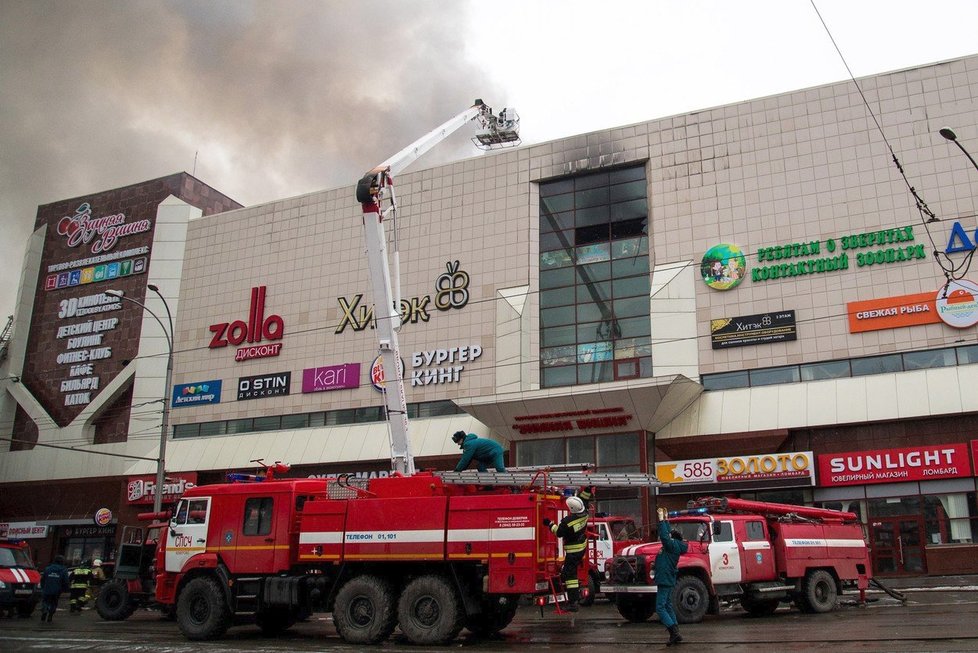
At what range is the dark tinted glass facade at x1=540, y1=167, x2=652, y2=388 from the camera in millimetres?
35781

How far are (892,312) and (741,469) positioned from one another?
7.98 meters

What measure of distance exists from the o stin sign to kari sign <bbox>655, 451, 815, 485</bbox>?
21.5 meters

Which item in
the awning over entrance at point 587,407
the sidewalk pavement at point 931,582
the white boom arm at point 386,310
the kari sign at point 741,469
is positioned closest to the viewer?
the white boom arm at point 386,310

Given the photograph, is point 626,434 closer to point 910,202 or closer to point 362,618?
point 910,202

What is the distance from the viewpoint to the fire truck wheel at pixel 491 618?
50.2 feet

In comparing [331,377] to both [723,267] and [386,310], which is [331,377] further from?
[386,310]

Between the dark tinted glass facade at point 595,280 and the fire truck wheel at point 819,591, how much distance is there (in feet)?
51.8

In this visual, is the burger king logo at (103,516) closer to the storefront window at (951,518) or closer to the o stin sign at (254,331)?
the o stin sign at (254,331)

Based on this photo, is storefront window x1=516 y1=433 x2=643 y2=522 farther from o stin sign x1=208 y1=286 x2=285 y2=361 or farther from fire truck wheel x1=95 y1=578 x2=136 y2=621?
fire truck wheel x1=95 y1=578 x2=136 y2=621

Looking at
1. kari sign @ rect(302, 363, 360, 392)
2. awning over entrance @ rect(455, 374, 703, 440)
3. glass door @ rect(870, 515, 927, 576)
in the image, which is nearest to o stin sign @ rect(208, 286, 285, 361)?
kari sign @ rect(302, 363, 360, 392)

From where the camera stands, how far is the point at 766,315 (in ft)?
109

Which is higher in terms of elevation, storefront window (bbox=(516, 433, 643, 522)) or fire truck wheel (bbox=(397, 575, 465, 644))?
storefront window (bbox=(516, 433, 643, 522))

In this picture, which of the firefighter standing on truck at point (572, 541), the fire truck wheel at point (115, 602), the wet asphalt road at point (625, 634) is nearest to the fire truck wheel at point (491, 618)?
the wet asphalt road at point (625, 634)

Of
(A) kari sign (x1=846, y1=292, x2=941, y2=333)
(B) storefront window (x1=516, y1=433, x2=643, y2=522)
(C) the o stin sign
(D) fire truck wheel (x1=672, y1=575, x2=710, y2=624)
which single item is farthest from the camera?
(C) the o stin sign
